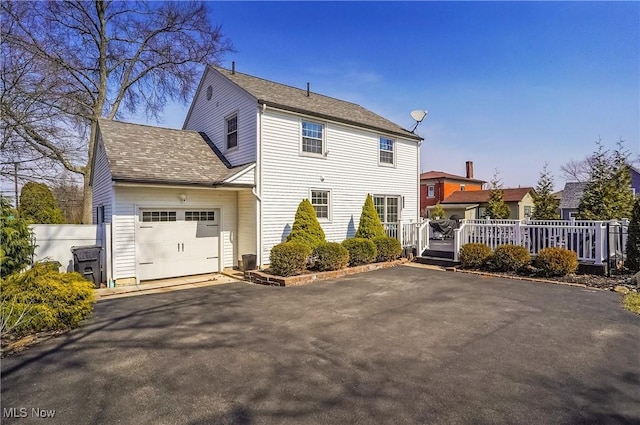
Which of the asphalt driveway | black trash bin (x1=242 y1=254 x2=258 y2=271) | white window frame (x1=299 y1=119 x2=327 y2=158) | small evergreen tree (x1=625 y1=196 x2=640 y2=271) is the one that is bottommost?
the asphalt driveway

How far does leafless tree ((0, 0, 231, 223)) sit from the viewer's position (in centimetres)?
1422

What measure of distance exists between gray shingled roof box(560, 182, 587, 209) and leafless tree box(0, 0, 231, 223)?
29491 mm

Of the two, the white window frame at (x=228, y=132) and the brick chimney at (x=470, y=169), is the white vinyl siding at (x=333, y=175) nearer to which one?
the white window frame at (x=228, y=132)

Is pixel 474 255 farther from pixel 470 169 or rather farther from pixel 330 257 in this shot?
pixel 470 169

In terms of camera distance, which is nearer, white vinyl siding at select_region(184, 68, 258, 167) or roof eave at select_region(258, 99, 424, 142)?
roof eave at select_region(258, 99, 424, 142)

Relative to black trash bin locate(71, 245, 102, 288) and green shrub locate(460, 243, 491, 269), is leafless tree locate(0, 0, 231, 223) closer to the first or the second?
black trash bin locate(71, 245, 102, 288)

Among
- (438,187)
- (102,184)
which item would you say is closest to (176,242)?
(102,184)

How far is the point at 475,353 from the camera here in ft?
14.2

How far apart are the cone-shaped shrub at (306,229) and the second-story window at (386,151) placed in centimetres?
507

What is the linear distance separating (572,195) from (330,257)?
2851 centimetres

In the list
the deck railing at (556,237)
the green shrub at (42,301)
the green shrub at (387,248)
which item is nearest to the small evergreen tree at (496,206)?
the deck railing at (556,237)

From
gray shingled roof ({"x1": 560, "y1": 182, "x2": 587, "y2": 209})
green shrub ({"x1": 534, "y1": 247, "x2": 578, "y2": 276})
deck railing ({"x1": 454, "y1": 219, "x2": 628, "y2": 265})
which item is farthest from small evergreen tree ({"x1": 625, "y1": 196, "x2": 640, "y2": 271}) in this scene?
gray shingled roof ({"x1": 560, "y1": 182, "x2": 587, "y2": 209})

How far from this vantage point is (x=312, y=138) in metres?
12.0

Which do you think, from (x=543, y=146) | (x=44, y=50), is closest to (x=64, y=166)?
(x=44, y=50)
